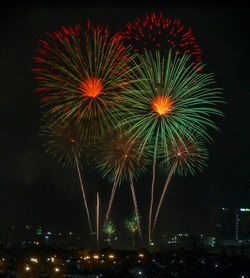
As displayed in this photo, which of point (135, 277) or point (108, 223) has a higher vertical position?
point (108, 223)

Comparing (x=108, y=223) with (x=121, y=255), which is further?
(x=108, y=223)

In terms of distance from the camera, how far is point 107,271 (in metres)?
23.9

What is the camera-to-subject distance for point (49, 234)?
90.6 meters

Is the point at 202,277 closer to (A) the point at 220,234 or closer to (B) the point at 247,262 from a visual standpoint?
(B) the point at 247,262

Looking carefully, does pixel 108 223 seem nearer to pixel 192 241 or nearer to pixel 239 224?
pixel 239 224

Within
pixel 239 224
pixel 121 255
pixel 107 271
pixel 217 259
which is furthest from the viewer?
pixel 239 224

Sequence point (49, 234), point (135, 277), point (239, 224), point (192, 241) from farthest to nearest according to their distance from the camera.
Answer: point (239, 224) < point (49, 234) < point (192, 241) < point (135, 277)

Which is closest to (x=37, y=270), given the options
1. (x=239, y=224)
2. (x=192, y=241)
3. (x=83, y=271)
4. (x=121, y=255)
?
(x=83, y=271)

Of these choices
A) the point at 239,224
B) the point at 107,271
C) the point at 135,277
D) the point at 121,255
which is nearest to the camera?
the point at 135,277

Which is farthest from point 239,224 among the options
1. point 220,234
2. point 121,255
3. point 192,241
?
point 121,255

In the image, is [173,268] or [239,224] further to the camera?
[239,224]

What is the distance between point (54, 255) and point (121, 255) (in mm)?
5087

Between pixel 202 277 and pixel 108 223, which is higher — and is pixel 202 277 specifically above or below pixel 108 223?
below

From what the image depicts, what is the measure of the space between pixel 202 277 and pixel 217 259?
163 inches
